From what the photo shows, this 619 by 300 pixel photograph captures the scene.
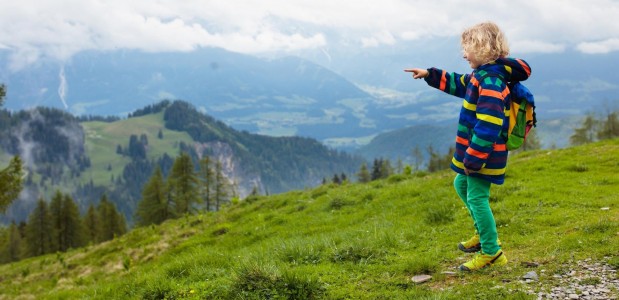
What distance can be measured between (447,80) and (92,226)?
279 ft

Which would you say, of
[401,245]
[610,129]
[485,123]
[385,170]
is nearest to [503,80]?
[485,123]

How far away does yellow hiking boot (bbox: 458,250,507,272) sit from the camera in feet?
22.9

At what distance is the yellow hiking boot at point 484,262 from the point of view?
6.97 metres

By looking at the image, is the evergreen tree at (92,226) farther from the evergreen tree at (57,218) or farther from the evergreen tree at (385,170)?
the evergreen tree at (385,170)

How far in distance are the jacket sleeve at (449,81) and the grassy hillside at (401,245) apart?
293 cm

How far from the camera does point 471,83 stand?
22.6ft

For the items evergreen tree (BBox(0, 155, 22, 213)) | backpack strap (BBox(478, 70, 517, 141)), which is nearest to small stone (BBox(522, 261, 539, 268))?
backpack strap (BBox(478, 70, 517, 141))

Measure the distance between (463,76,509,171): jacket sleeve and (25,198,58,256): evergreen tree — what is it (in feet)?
263

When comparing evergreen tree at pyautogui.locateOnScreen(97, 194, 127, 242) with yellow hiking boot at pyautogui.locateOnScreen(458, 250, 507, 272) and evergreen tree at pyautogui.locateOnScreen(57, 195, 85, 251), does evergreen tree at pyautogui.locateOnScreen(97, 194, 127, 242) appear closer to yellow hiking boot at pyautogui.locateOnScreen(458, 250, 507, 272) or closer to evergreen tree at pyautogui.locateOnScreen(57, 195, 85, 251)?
evergreen tree at pyautogui.locateOnScreen(57, 195, 85, 251)

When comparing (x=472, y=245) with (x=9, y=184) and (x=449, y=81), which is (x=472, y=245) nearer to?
(x=449, y=81)

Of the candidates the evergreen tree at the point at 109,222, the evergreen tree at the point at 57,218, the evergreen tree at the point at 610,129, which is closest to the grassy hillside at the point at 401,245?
the evergreen tree at the point at 57,218

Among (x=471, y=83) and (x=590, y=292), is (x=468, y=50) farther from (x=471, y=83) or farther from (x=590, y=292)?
(x=590, y=292)

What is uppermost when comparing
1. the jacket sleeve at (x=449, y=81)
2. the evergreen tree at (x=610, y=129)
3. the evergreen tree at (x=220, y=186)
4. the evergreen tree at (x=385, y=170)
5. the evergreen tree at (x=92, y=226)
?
the jacket sleeve at (x=449, y=81)

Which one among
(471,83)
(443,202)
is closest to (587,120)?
(443,202)
